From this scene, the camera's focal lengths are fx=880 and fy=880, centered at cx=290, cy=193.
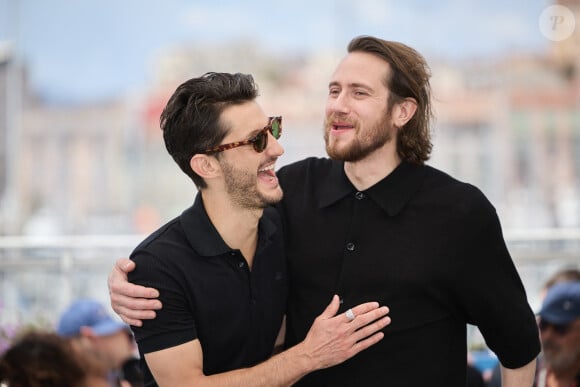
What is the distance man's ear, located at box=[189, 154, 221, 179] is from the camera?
190cm

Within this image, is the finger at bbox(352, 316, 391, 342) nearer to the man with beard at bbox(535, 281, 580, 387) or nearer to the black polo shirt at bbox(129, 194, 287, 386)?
the black polo shirt at bbox(129, 194, 287, 386)

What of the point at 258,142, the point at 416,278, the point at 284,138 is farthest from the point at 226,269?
the point at 284,138

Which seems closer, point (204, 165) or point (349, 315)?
point (349, 315)

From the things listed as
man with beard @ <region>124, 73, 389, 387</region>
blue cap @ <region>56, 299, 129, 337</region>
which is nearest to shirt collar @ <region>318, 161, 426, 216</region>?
man with beard @ <region>124, 73, 389, 387</region>

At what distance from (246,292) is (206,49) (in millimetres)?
9780

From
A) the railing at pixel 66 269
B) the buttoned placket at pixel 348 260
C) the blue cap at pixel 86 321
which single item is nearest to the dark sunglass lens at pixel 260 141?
the buttoned placket at pixel 348 260

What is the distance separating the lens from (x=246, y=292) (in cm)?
185

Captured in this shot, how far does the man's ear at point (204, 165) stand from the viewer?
190 centimetres

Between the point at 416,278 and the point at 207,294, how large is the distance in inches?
17.3

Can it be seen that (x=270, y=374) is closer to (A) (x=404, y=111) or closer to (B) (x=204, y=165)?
(B) (x=204, y=165)

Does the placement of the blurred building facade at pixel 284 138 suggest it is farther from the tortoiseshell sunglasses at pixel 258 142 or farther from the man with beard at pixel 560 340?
the tortoiseshell sunglasses at pixel 258 142

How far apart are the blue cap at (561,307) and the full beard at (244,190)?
1351 mm

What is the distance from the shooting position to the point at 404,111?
81.8 inches

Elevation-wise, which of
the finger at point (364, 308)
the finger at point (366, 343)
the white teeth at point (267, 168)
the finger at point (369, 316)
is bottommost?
the finger at point (366, 343)
